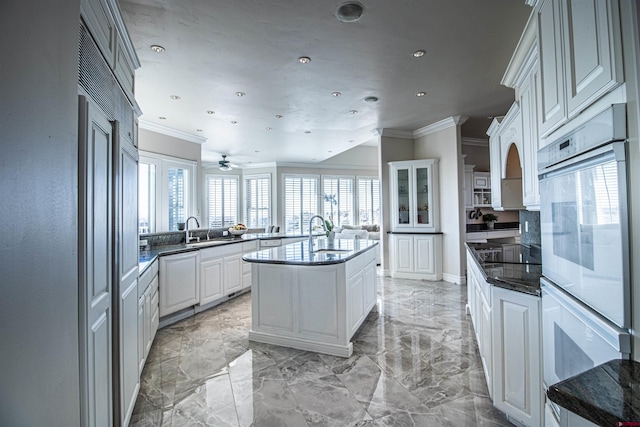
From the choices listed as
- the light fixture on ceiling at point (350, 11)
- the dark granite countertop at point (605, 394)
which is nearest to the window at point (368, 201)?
the light fixture on ceiling at point (350, 11)

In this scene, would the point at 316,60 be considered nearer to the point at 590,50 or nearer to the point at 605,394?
the point at 590,50

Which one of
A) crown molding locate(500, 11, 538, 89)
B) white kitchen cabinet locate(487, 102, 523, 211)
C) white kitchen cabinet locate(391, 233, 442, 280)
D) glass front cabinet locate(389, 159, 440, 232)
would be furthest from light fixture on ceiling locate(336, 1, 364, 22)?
white kitchen cabinet locate(391, 233, 442, 280)

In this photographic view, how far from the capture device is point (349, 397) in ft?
6.89

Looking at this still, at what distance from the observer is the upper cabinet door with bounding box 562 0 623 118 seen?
3.03 ft

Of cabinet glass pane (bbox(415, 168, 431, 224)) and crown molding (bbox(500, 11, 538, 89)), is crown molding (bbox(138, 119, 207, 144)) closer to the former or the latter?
cabinet glass pane (bbox(415, 168, 431, 224))

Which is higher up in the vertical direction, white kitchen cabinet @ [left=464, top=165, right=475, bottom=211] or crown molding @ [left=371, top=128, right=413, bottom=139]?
crown molding @ [left=371, top=128, right=413, bottom=139]

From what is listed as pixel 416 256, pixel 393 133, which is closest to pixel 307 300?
pixel 416 256

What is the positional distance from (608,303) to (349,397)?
1691 millimetres

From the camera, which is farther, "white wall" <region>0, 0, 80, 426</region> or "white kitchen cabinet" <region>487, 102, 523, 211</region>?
"white kitchen cabinet" <region>487, 102, 523, 211</region>

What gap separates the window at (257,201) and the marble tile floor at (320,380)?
225 inches

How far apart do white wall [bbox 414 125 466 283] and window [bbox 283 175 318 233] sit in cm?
424

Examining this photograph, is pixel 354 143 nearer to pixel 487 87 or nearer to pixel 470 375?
pixel 487 87

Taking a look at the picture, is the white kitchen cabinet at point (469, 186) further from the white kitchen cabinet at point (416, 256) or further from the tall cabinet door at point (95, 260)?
the tall cabinet door at point (95, 260)

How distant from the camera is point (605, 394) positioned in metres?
0.68
